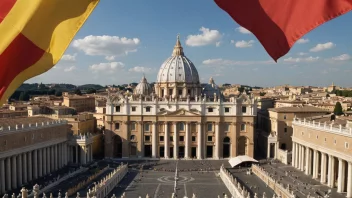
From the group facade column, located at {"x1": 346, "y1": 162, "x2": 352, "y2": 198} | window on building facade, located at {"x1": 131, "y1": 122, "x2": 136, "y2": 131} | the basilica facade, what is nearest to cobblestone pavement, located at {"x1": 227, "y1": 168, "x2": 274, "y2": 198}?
facade column, located at {"x1": 346, "y1": 162, "x2": 352, "y2": 198}

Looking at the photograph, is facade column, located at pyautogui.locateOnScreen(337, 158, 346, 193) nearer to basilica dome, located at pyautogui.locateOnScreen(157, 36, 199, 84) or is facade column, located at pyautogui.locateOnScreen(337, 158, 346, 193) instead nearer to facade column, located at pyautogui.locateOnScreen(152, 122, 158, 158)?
facade column, located at pyautogui.locateOnScreen(152, 122, 158, 158)

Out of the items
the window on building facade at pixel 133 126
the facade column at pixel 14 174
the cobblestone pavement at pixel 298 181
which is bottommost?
the cobblestone pavement at pixel 298 181

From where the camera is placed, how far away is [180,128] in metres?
51.2

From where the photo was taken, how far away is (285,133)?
→ 50.7 m

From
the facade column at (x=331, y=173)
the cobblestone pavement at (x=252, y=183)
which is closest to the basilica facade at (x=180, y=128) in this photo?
the cobblestone pavement at (x=252, y=183)

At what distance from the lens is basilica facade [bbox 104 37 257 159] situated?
1996 inches

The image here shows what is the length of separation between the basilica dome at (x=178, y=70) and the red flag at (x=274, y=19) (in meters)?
54.2

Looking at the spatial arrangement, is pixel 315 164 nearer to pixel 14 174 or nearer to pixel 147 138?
pixel 147 138

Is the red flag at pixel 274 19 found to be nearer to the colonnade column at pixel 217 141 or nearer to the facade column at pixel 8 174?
the facade column at pixel 8 174

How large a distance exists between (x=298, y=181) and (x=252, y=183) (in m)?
3.99

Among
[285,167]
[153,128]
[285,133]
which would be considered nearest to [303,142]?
[285,167]

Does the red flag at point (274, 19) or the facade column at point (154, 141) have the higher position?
the red flag at point (274, 19)

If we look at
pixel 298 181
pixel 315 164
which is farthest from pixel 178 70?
pixel 298 181

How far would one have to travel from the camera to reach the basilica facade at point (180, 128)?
50688 millimetres
